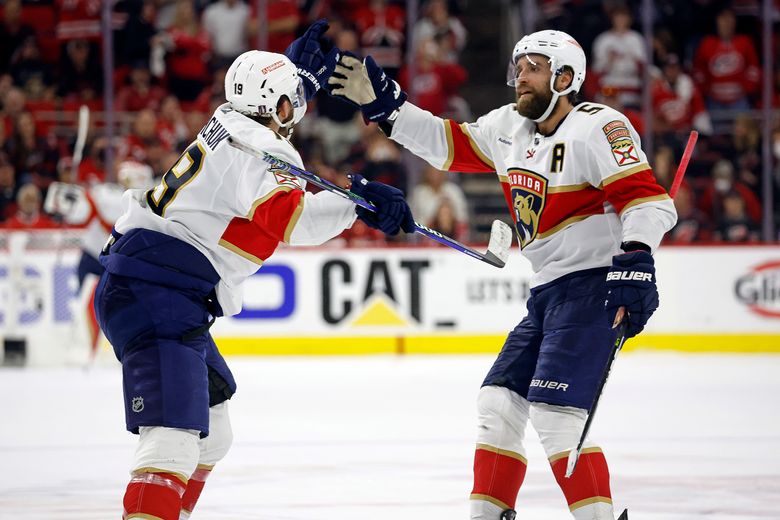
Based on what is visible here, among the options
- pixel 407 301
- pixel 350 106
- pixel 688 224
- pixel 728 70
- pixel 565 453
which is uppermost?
pixel 728 70

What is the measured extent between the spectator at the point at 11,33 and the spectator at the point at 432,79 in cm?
311

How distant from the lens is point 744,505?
13.9 ft

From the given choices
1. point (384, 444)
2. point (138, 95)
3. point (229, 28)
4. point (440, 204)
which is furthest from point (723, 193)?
point (384, 444)

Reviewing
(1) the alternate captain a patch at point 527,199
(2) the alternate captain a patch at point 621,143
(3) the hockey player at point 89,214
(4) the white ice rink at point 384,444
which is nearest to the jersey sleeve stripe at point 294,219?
(1) the alternate captain a patch at point 527,199

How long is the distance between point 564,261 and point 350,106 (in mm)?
7175

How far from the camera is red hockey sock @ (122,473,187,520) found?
307 cm

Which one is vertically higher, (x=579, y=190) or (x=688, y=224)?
(x=579, y=190)

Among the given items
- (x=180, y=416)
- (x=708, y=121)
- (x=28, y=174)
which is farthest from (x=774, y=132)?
(x=180, y=416)

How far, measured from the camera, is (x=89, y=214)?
29.3 feet

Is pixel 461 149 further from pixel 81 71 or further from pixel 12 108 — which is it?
pixel 81 71

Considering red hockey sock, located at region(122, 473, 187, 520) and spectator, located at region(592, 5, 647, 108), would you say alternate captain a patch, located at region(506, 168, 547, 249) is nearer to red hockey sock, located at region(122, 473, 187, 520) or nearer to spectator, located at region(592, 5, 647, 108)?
red hockey sock, located at region(122, 473, 187, 520)

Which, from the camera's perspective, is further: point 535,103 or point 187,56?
point 187,56

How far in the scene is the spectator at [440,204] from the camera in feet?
31.8

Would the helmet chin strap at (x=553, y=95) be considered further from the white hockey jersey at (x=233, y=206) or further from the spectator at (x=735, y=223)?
the spectator at (x=735, y=223)
